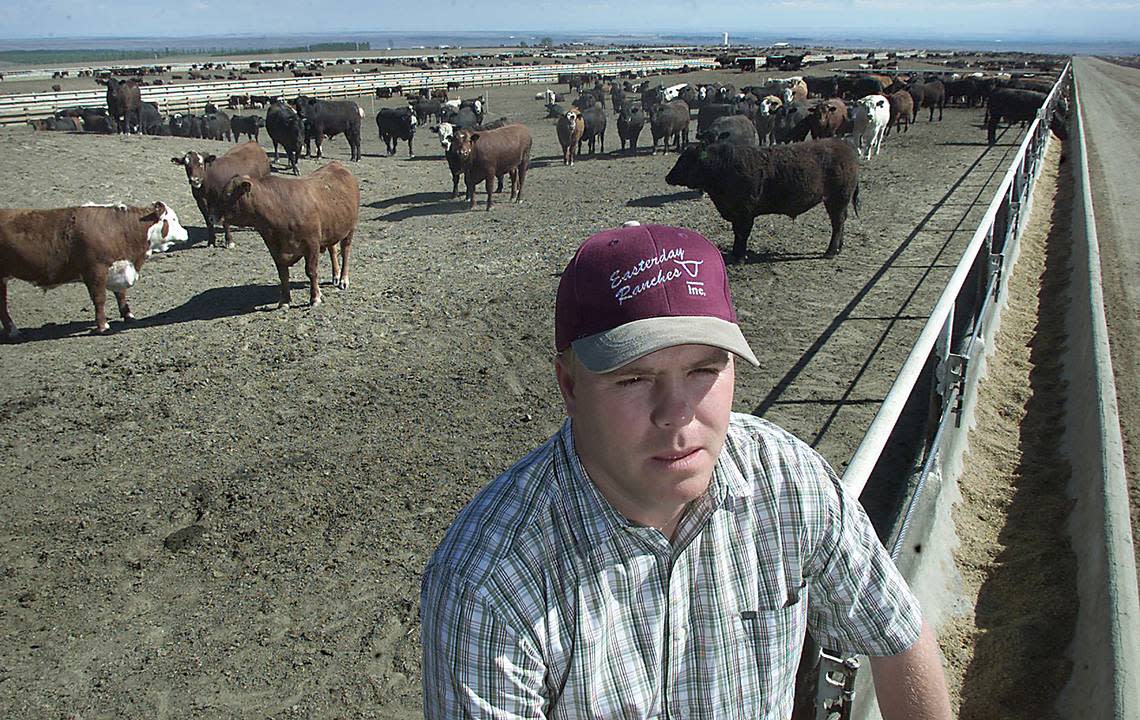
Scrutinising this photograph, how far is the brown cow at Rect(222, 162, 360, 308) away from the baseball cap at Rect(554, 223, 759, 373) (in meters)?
8.19

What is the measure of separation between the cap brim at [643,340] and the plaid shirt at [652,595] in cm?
23

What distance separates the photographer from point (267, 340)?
816 cm

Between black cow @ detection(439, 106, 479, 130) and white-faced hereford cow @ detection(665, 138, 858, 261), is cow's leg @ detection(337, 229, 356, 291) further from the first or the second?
black cow @ detection(439, 106, 479, 130)

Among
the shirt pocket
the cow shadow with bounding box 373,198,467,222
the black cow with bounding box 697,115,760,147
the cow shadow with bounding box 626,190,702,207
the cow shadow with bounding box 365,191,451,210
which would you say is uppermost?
the black cow with bounding box 697,115,760,147

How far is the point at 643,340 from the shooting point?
1.44 m

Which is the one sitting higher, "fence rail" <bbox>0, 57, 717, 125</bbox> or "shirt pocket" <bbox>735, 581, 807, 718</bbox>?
"fence rail" <bbox>0, 57, 717, 125</bbox>

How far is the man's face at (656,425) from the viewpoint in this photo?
4.96 ft

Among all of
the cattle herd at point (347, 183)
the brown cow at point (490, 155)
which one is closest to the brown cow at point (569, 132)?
the cattle herd at point (347, 183)

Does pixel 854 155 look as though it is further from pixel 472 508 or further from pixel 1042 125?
pixel 472 508

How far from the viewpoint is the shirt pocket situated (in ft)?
5.23

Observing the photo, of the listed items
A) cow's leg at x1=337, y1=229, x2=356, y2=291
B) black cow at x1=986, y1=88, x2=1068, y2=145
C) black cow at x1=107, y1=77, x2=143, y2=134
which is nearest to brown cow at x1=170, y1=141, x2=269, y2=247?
cow's leg at x1=337, y1=229, x2=356, y2=291

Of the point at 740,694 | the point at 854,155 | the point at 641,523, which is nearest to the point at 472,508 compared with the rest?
the point at 641,523

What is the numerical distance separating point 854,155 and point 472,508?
36.6 ft

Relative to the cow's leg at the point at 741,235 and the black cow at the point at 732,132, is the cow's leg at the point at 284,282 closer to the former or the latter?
the cow's leg at the point at 741,235
